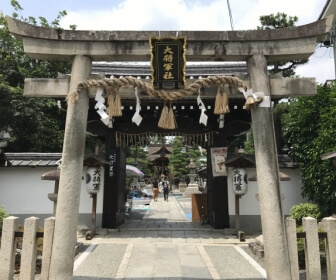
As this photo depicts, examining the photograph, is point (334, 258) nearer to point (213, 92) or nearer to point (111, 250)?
point (213, 92)

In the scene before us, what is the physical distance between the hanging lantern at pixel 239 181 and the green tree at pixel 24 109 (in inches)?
454

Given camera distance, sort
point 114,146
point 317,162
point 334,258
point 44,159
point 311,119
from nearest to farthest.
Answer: point 334,258 → point 317,162 → point 311,119 → point 114,146 → point 44,159

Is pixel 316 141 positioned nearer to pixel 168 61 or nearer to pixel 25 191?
pixel 168 61

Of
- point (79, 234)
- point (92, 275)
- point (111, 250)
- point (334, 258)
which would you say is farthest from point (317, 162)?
Result: point (79, 234)

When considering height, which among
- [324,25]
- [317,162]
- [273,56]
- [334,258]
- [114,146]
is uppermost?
[324,25]

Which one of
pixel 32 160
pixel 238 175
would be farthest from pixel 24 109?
pixel 238 175

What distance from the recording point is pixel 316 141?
9594mm

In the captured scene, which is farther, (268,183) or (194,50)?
(194,50)

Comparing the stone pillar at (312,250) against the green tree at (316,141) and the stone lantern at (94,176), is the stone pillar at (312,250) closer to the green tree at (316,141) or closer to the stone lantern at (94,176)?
the green tree at (316,141)

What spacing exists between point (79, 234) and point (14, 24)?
7.99m

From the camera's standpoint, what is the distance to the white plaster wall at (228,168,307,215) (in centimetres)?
1115

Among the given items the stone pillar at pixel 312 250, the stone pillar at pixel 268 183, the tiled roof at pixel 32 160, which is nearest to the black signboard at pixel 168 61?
the stone pillar at pixel 268 183

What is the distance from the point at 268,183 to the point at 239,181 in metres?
5.79

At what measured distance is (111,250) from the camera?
26.6ft
